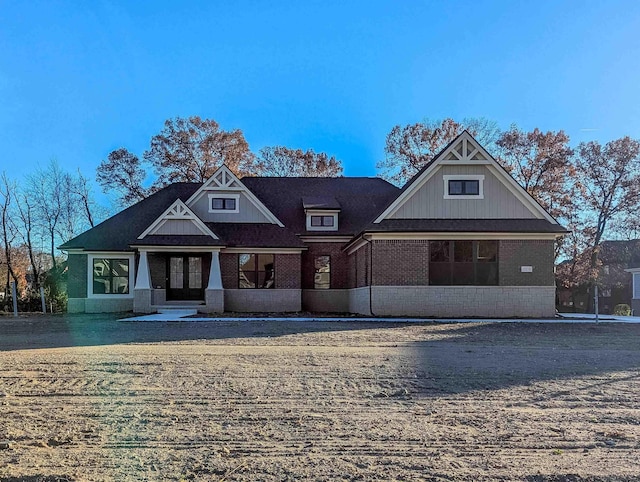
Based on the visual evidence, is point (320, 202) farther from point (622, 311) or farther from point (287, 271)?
point (622, 311)

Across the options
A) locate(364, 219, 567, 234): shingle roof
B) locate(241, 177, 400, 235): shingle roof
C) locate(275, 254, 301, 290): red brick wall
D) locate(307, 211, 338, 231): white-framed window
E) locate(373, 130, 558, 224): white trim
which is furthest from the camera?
locate(241, 177, 400, 235): shingle roof

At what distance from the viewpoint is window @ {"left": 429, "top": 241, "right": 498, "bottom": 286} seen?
803 inches

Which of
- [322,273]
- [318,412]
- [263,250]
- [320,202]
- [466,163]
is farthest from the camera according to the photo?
[320,202]

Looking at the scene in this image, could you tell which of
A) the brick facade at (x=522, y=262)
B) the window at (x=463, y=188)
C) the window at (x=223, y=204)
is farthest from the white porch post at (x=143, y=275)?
the brick facade at (x=522, y=262)

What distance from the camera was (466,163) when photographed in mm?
20859

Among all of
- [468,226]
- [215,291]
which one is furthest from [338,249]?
[468,226]

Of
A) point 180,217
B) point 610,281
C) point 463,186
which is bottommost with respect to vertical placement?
point 610,281

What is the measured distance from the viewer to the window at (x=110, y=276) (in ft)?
79.7

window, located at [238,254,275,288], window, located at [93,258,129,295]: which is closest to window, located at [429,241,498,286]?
window, located at [238,254,275,288]

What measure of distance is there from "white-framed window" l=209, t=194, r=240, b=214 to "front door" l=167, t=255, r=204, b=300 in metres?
2.45

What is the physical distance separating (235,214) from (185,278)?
12.0 feet

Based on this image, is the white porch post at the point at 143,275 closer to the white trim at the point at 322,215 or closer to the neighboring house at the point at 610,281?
the white trim at the point at 322,215

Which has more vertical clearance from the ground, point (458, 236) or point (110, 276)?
point (458, 236)

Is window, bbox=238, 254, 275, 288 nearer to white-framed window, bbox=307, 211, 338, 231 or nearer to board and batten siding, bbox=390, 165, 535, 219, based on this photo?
white-framed window, bbox=307, 211, 338, 231
